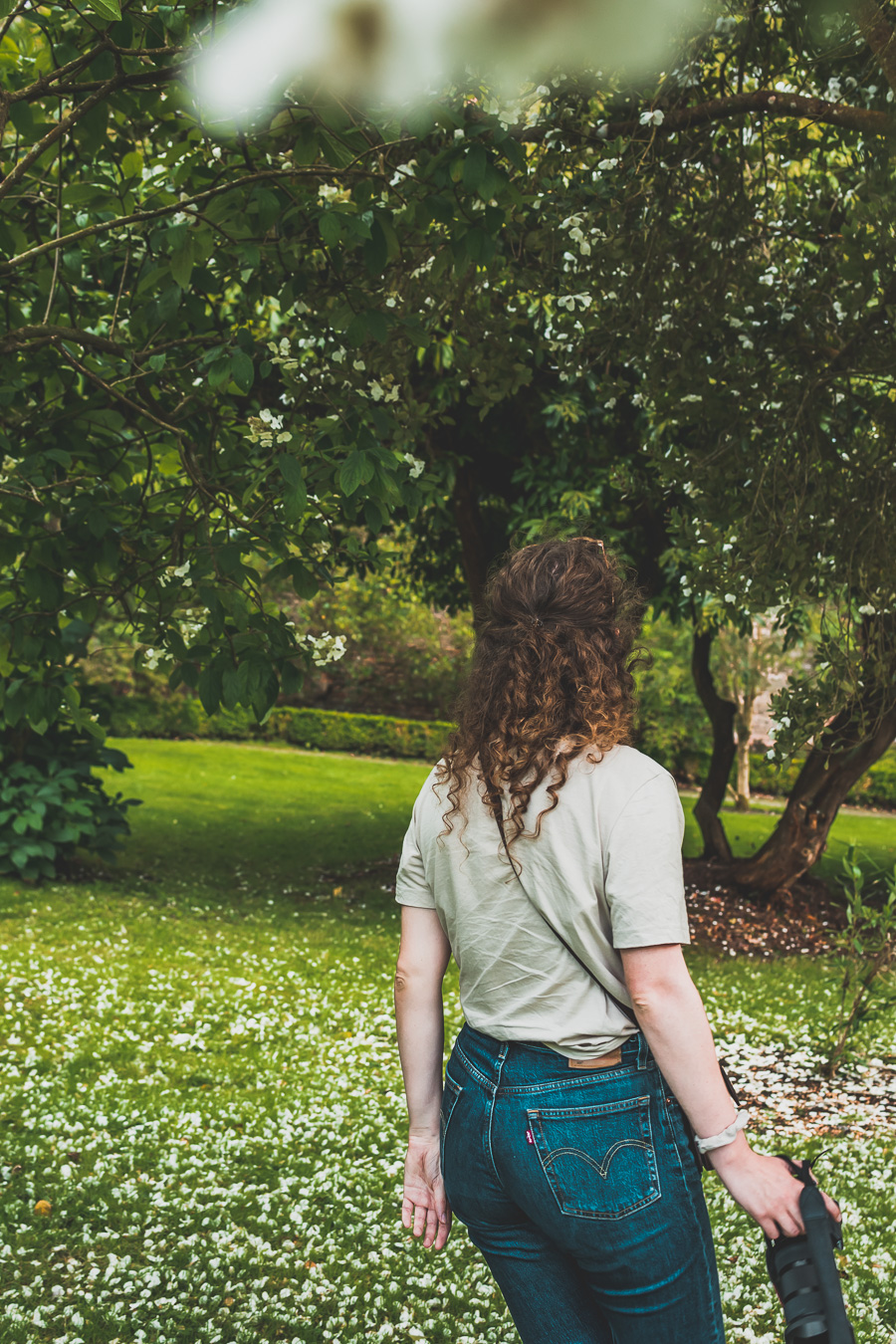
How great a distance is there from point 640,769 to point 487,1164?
66 centimetres

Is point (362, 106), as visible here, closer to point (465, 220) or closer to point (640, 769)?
point (465, 220)

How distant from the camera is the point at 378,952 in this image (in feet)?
27.4

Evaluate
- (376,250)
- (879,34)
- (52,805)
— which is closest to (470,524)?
(52,805)

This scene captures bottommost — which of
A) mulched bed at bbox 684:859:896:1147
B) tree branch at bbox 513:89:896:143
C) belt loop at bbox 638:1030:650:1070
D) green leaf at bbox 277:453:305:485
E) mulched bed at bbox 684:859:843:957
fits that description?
mulched bed at bbox 684:859:896:1147

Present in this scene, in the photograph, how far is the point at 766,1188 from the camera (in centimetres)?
152

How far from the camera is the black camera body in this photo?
4.84 ft

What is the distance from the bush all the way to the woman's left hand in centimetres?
793

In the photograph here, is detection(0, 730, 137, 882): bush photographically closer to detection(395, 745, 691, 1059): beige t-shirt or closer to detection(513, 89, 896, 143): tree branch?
detection(513, 89, 896, 143): tree branch

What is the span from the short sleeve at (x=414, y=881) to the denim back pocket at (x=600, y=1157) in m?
0.39

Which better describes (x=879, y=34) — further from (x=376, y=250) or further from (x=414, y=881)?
(x=414, y=881)

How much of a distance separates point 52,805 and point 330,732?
14.0 metres

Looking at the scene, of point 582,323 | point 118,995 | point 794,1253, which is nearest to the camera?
point 794,1253

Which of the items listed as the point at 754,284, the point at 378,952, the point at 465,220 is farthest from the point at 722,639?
the point at 465,220

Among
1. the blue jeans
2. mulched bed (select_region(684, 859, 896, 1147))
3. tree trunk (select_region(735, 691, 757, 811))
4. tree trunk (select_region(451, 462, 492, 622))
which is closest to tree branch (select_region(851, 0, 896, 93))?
the blue jeans
